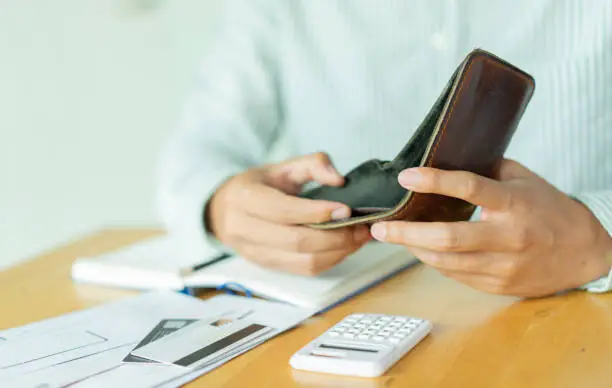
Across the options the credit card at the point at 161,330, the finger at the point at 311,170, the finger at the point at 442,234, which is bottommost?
the credit card at the point at 161,330

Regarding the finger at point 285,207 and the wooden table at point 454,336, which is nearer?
the wooden table at point 454,336

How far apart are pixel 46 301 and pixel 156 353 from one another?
29cm

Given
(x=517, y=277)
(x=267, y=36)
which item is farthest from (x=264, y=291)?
(x=267, y=36)

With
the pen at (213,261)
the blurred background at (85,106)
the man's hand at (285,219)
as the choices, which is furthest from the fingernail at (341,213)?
the blurred background at (85,106)

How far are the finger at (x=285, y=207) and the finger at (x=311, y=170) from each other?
38 mm

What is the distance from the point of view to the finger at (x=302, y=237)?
0.76m

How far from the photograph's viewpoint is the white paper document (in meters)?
0.56

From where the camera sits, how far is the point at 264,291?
769 millimetres

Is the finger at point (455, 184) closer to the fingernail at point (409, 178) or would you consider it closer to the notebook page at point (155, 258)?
the fingernail at point (409, 178)

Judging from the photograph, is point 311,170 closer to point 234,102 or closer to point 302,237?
point 302,237

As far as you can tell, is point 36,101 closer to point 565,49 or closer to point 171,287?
point 171,287

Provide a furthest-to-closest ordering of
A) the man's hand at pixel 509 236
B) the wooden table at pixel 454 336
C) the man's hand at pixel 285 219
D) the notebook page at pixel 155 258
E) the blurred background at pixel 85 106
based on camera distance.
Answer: the blurred background at pixel 85 106, the notebook page at pixel 155 258, the man's hand at pixel 285 219, the man's hand at pixel 509 236, the wooden table at pixel 454 336

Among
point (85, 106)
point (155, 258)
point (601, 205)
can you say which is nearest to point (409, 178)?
point (601, 205)

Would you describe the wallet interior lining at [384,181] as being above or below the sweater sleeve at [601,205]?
above
